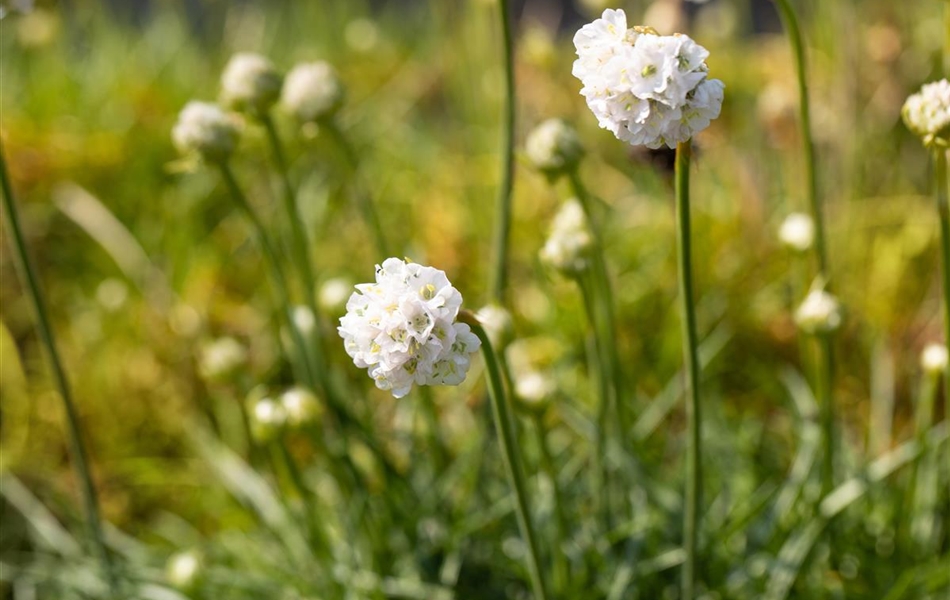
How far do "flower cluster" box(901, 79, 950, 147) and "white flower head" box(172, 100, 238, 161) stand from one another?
2.58ft

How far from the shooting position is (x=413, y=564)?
4.59 ft

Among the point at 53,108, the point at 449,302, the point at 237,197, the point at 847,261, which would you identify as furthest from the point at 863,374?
the point at 53,108

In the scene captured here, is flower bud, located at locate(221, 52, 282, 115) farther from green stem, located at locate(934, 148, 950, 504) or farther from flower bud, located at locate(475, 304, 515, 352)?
green stem, located at locate(934, 148, 950, 504)

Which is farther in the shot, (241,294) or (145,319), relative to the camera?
(241,294)

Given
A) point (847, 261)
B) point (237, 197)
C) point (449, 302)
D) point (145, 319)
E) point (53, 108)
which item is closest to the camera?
point (449, 302)

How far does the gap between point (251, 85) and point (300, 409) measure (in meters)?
0.41

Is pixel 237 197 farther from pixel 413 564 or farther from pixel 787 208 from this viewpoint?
pixel 787 208

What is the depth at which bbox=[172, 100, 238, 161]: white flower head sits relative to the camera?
129 cm

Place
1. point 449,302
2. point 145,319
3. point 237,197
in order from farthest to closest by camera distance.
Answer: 1. point 145,319
2. point 237,197
3. point 449,302

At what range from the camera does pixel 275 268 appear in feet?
4.49

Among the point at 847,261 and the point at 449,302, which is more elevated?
the point at 449,302

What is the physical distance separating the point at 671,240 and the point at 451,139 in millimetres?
1029

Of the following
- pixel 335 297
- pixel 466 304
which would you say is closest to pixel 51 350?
pixel 335 297

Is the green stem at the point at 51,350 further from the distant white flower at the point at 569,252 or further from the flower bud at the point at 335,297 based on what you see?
the distant white flower at the point at 569,252
